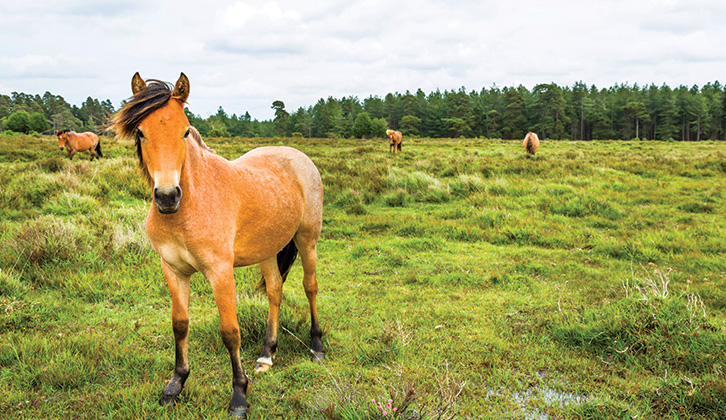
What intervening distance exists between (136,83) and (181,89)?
29cm

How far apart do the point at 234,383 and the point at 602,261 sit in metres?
6.09

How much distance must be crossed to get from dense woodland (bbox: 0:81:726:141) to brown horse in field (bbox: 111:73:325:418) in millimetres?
61859

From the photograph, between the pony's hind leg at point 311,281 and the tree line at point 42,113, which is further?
the tree line at point 42,113

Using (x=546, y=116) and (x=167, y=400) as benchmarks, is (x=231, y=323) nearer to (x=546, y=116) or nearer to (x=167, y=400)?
(x=167, y=400)

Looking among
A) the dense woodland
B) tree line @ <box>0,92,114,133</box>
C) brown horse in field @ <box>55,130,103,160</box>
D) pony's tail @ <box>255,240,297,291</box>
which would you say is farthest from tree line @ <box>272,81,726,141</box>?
pony's tail @ <box>255,240,297,291</box>

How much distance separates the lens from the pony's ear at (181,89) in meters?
2.49

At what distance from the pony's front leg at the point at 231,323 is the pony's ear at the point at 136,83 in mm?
1334

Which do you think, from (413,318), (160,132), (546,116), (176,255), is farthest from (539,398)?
(546,116)

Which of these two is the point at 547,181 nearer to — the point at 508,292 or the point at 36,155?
the point at 508,292

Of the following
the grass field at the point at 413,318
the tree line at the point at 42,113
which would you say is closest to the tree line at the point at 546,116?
the tree line at the point at 42,113

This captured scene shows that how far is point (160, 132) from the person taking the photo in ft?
7.54

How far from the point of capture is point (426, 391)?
3.08 meters

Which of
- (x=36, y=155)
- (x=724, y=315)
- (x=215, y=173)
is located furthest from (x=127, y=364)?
(x=36, y=155)

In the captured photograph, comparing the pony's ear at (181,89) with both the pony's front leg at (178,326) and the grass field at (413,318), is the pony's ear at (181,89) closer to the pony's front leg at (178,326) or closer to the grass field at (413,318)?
the grass field at (413,318)
